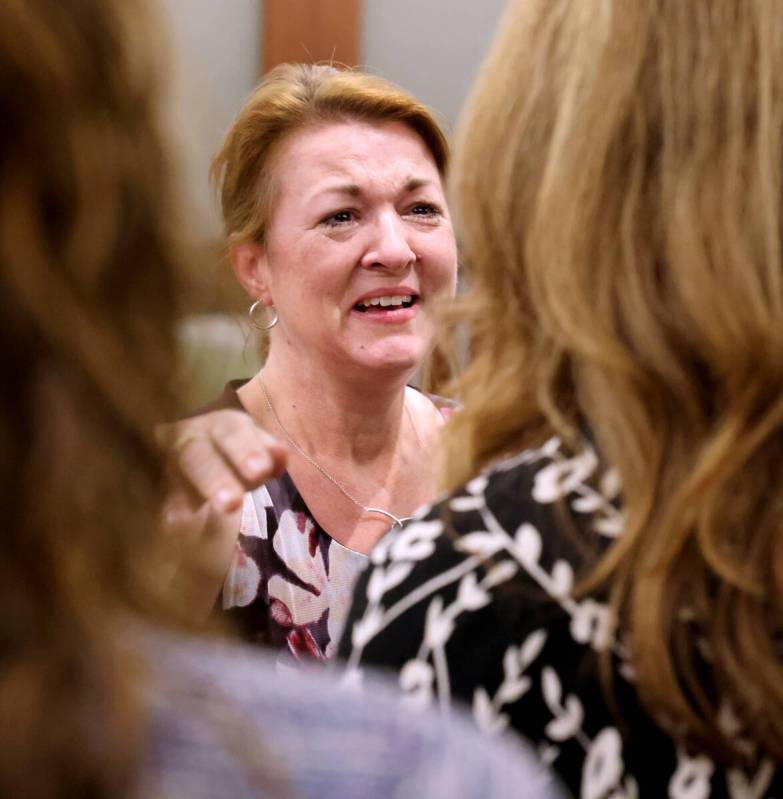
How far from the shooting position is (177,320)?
0.58 metres

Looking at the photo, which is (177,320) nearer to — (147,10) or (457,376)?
(147,10)

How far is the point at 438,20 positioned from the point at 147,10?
3524 mm

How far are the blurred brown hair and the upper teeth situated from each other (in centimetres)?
183

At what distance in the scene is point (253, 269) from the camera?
246 centimetres

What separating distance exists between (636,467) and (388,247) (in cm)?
151

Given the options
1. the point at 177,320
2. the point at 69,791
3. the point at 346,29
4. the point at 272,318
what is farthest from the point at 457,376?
the point at 346,29

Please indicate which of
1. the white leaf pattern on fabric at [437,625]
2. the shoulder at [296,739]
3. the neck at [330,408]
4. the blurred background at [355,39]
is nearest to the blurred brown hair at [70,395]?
the shoulder at [296,739]

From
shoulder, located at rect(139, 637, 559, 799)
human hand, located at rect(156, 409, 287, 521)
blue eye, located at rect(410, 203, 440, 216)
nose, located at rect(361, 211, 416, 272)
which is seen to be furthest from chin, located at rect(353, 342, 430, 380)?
shoulder, located at rect(139, 637, 559, 799)

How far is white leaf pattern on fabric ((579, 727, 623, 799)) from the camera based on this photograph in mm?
885

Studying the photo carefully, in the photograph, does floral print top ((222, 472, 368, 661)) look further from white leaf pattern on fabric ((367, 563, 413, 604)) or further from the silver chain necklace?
white leaf pattern on fabric ((367, 563, 413, 604))

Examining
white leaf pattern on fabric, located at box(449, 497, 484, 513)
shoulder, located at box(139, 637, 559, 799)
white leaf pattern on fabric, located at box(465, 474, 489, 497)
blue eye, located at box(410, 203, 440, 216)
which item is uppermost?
shoulder, located at box(139, 637, 559, 799)

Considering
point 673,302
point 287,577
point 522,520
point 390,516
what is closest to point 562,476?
point 522,520

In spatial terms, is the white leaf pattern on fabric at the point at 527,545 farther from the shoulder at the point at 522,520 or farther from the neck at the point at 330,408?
the neck at the point at 330,408

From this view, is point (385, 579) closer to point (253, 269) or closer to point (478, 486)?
point (478, 486)
